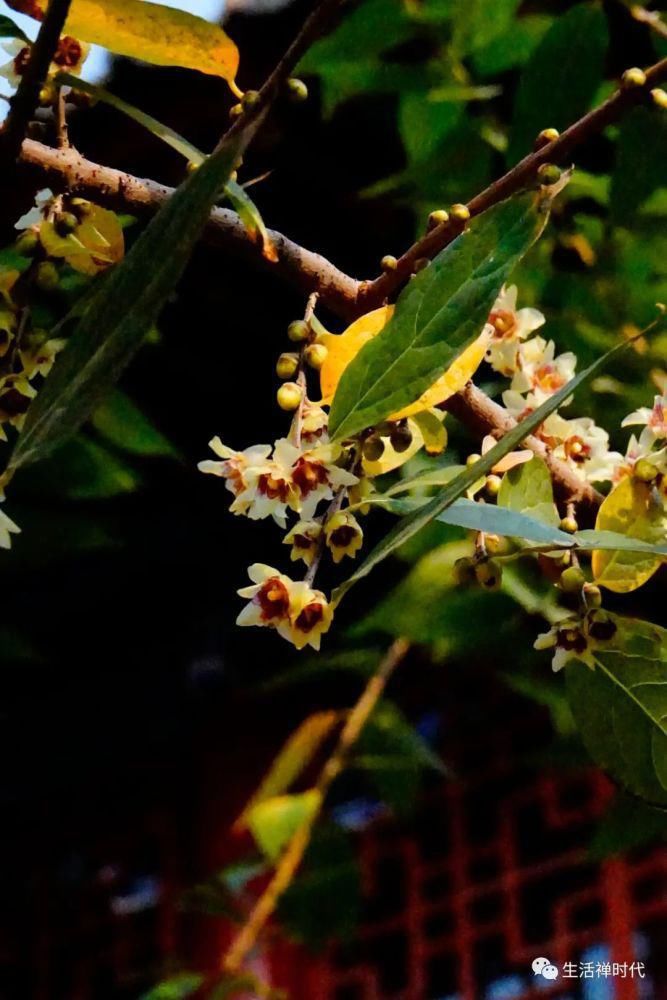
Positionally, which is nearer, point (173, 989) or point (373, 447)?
point (373, 447)

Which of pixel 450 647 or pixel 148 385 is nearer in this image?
pixel 450 647

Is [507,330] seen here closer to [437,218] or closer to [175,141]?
[437,218]

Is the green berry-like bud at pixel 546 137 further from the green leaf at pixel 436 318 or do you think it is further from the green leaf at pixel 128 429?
the green leaf at pixel 128 429

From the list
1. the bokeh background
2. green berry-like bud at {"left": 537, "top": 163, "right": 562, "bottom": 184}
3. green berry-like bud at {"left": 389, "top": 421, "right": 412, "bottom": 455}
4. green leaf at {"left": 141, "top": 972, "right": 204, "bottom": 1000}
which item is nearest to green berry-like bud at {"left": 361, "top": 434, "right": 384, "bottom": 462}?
green berry-like bud at {"left": 389, "top": 421, "right": 412, "bottom": 455}

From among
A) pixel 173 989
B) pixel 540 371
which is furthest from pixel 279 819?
pixel 540 371

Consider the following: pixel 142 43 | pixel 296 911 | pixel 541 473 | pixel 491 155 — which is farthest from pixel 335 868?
pixel 142 43

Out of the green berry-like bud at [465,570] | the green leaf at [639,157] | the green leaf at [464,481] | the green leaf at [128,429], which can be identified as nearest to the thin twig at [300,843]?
the green leaf at [128,429]

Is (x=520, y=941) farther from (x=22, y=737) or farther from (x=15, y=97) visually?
(x=15, y=97)
